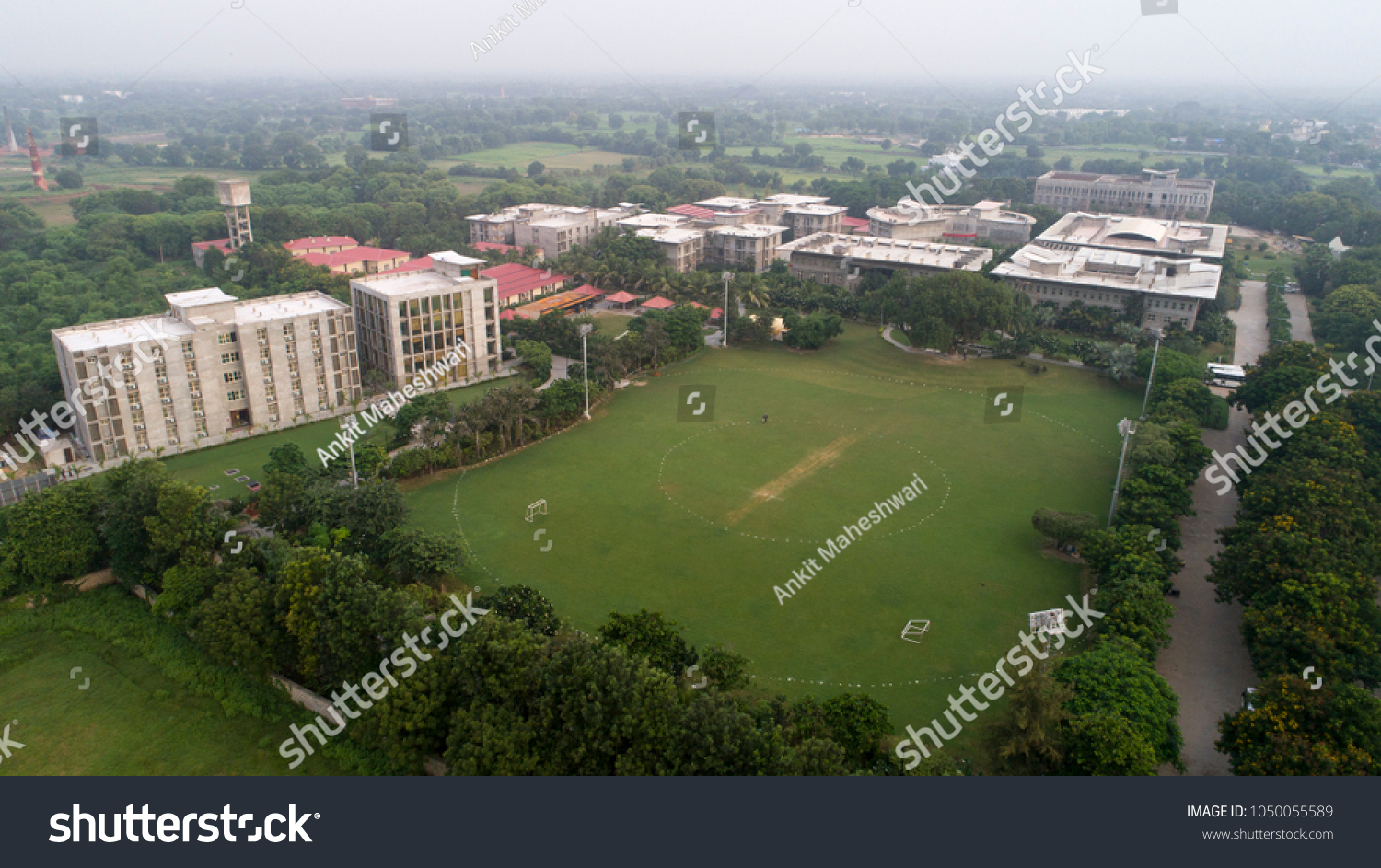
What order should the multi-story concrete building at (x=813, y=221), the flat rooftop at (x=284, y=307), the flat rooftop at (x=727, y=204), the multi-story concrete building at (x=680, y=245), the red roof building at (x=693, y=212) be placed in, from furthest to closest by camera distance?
the flat rooftop at (x=727, y=204)
the red roof building at (x=693, y=212)
the multi-story concrete building at (x=813, y=221)
the multi-story concrete building at (x=680, y=245)
the flat rooftop at (x=284, y=307)

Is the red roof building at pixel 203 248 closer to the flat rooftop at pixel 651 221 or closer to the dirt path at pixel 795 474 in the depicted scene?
the flat rooftop at pixel 651 221

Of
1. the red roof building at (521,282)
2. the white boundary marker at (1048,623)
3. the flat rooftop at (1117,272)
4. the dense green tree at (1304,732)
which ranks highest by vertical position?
the flat rooftop at (1117,272)

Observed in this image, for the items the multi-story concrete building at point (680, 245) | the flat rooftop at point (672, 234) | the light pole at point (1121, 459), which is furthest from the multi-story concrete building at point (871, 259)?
the light pole at point (1121, 459)

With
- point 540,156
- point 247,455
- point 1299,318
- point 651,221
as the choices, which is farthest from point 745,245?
point 540,156

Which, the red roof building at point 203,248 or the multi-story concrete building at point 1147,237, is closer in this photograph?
the multi-story concrete building at point 1147,237

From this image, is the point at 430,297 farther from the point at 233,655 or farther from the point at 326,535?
the point at 233,655

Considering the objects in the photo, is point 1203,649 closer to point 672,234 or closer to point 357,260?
point 672,234

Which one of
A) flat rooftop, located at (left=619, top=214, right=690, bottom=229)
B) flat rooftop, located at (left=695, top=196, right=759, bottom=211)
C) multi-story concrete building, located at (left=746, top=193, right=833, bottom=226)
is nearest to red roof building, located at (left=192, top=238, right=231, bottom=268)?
flat rooftop, located at (left=619, top=214, right=690, bottom=229)
